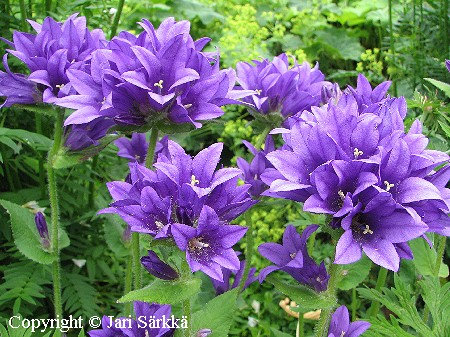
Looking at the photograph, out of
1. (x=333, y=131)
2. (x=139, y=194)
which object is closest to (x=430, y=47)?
(x=333, y=131)

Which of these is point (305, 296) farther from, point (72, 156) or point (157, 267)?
point (72, 156)

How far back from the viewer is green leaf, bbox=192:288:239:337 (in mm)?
1418

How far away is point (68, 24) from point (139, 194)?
0.59 m

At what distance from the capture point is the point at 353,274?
1.62 m

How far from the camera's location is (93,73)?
1354 mm

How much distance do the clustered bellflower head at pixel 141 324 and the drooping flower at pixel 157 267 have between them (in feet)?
0.60

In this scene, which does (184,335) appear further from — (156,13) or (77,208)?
(156,13)

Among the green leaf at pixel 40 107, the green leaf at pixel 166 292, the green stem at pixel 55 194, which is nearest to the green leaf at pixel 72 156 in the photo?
the green stem at pixel 55 194

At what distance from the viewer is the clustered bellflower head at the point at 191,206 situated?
114 cm

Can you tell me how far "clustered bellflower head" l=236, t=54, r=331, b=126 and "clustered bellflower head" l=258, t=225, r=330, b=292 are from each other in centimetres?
41

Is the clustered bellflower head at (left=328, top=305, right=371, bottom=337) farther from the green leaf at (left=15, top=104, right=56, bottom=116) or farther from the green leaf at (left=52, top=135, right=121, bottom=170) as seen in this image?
the green leaf at (left=15, top=104, right=56, bottom=116)

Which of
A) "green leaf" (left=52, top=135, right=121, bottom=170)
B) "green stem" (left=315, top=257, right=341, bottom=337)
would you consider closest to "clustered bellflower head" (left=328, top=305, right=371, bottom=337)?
"green stem" (left=315, top=257, right=341, bottom=337)

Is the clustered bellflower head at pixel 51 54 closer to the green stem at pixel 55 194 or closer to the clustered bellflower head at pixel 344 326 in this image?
the green stem at pixel 55 194

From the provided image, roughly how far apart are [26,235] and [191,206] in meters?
0.81
